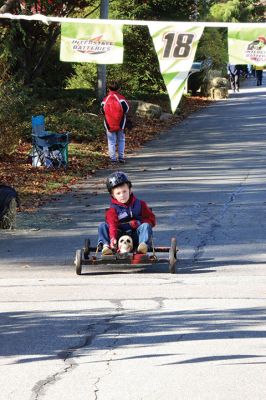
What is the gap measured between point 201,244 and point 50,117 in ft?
52.1

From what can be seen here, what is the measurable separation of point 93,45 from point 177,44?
5.01 feet

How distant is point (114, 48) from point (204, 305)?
20.4 ft

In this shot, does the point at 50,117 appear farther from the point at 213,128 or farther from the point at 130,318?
the point at 130,318

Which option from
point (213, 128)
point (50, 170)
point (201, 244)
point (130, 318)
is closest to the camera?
point (130, 318)

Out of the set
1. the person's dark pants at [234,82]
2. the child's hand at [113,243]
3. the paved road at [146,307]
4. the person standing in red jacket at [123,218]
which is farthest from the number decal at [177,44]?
the person's dark pants at [234,82]

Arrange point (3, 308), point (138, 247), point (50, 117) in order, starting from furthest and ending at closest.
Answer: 1. point (50, 117)
2. point (138, 247)
3. point (3, 308)

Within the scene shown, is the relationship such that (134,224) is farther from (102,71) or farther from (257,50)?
(102,71)

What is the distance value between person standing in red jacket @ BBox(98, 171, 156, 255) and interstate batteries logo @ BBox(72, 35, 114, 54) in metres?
3.45

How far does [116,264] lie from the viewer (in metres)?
11.6

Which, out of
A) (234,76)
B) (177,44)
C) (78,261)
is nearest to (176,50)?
(177,44)

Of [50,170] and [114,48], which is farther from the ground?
[114,48]

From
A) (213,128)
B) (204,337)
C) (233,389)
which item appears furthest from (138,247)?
(213,128)

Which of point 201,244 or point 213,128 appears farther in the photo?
point 213,128

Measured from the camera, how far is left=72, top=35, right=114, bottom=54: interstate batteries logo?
47.9ft
